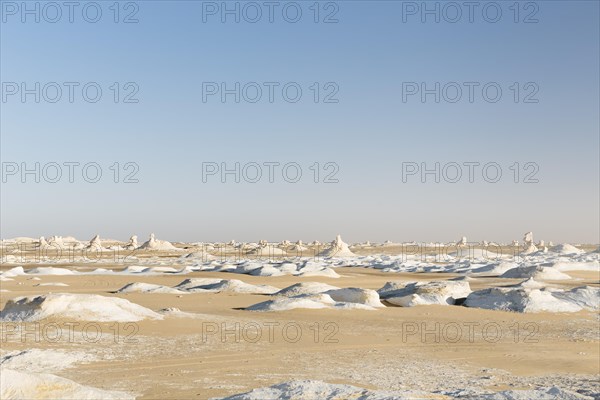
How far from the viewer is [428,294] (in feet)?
79.7

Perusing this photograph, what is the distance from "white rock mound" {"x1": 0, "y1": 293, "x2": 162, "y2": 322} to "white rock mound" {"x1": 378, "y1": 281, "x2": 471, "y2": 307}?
10192mm

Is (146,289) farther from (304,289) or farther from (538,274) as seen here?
(538,274)

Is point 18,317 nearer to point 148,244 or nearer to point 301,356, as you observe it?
point 301,356

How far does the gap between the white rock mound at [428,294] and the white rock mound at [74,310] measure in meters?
10.2

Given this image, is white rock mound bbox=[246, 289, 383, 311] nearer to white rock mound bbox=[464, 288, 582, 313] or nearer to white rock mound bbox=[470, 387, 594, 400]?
white rock mound bbox=[464, 288, 582, 313]

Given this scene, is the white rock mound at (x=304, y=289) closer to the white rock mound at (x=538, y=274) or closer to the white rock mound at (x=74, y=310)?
the white rock mound at (x=74, y=310)

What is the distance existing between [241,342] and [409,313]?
842 cm

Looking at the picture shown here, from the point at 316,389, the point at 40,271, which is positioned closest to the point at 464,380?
the point at 316,389

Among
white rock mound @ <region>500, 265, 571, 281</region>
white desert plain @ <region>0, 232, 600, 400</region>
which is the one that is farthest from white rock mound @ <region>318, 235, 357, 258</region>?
white desert plain @ <region>0, 232, 600, 400</region>

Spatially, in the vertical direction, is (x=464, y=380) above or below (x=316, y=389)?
below

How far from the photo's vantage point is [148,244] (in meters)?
93.9

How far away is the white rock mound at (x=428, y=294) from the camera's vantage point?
78.0 ft

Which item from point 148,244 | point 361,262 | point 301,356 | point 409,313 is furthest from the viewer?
point 148,244

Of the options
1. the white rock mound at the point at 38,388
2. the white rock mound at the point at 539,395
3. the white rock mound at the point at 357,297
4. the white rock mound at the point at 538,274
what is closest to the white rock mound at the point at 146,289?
the white rock mound at the point at 357,297
